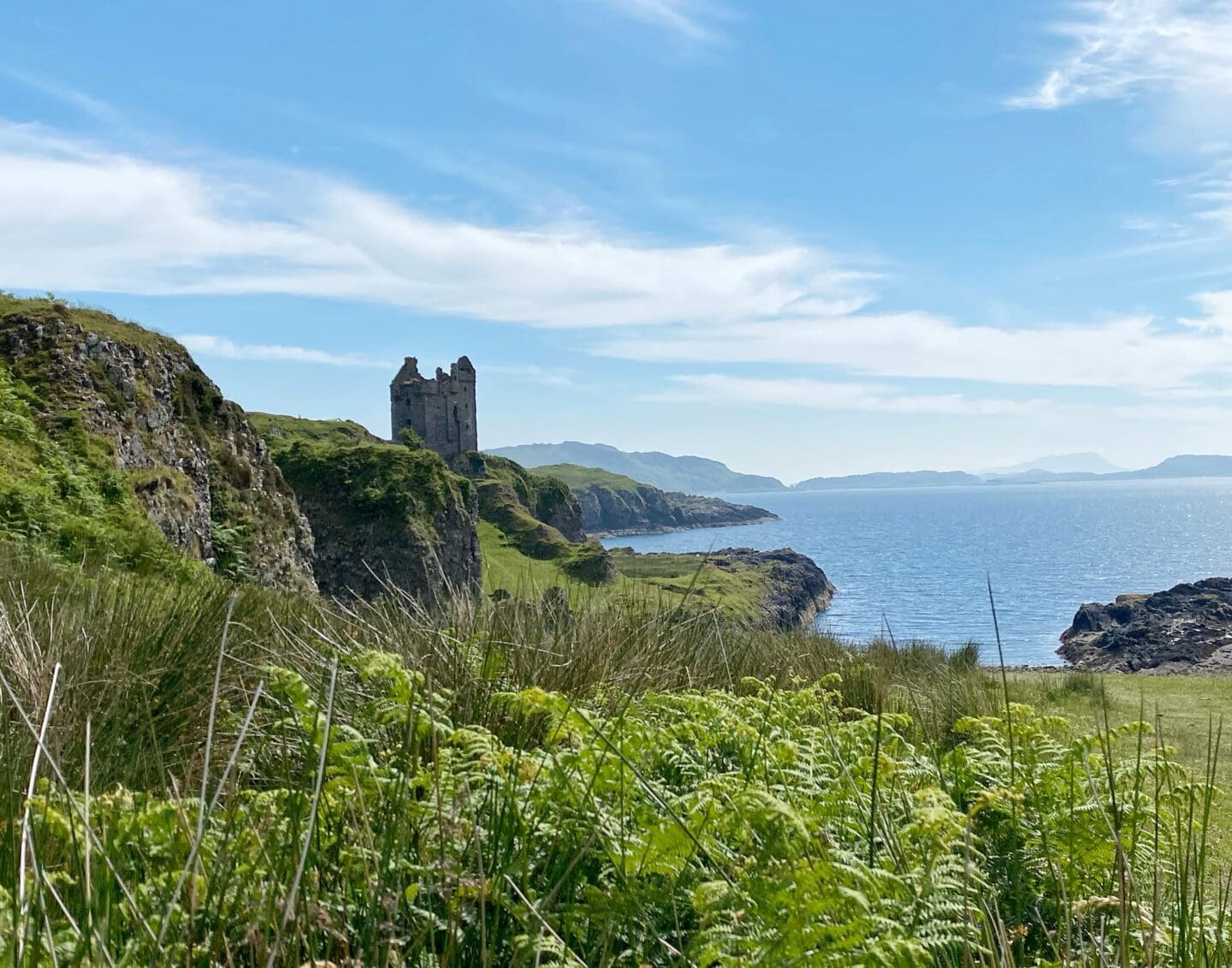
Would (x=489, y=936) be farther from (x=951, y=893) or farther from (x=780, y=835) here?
(x=951, y=893)

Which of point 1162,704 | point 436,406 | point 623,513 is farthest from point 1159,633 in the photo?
point 623,513

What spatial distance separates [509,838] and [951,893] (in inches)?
42.0

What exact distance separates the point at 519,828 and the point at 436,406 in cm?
8132

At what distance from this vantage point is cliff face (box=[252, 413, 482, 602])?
4178 cm

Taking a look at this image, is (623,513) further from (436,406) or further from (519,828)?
(519,828)

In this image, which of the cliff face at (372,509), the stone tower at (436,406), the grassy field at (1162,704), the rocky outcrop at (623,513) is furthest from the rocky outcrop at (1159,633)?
the rocky outcrop at (623,513)

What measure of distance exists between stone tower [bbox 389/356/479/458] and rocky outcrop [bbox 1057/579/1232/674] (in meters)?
52.3

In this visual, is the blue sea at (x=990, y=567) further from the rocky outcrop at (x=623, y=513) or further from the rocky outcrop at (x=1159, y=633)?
the rocky outcrop at (x=623, y=513)

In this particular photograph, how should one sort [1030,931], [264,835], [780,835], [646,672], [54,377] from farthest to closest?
[54,377], [646,672], [1030,931], [264,835], [780,835]

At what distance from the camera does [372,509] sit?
42.4m

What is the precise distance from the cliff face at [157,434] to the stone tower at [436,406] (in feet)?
192

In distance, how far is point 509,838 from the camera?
7.42ft

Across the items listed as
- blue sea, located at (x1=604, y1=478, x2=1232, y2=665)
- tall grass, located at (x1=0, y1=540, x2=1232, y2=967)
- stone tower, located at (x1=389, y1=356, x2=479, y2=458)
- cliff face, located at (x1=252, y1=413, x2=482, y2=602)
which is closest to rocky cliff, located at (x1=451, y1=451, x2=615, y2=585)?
stone tower, located at (x1=389, y1=356, x2=479, y2=458)

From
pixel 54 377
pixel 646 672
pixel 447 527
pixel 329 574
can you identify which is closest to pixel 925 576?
pixel 447 527
